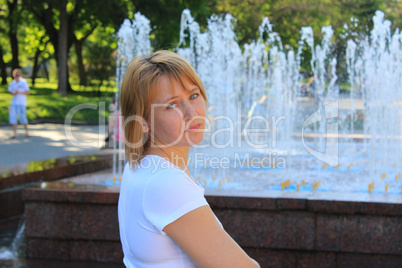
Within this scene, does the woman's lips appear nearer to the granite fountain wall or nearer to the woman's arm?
the woman's arm

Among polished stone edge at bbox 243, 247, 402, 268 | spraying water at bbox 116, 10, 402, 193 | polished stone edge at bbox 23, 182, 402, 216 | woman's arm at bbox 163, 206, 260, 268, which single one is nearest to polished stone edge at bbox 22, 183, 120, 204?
polished stone edge at bbox 23, 182, 402, 216

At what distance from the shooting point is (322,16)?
27.2m

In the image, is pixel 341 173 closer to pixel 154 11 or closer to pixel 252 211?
pixel 252 211

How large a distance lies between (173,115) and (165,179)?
235 millimetres

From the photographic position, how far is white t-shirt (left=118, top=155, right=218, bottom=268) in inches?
47.7

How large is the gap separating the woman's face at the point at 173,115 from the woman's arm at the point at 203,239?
28cm

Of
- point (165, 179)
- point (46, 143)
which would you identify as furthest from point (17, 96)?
point (165, 179)

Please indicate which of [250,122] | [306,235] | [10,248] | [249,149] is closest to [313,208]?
[306,235]

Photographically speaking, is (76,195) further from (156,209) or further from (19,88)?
(19,88)

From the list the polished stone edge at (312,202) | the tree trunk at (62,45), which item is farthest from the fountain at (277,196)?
the tree trunk at (62,45)

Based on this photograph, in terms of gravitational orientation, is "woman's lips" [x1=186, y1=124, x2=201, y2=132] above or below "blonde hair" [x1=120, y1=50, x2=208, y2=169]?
below

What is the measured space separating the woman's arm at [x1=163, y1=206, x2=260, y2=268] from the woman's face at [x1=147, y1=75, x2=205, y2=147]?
28 centimetres

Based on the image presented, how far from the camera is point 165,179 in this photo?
48.7 inches

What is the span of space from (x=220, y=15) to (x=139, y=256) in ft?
84.6
